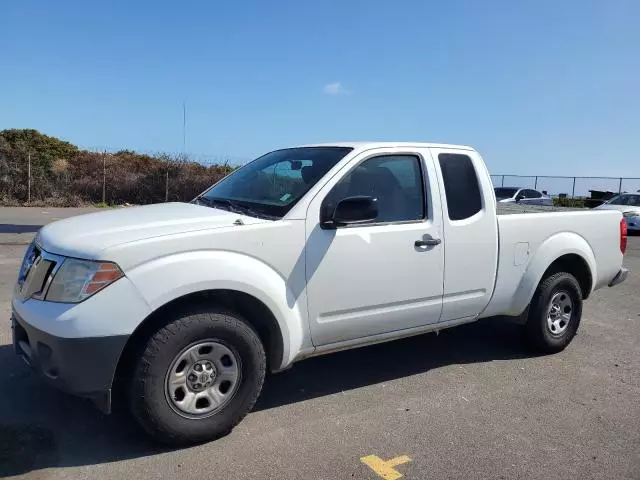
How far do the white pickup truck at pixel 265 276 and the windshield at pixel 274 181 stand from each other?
18 millimetres

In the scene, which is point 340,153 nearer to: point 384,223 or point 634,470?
point 384,223

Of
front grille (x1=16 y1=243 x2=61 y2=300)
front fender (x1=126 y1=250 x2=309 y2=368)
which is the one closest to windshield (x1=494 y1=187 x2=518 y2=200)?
front fender (x1=126 y1=250 x2=309 y2=368)

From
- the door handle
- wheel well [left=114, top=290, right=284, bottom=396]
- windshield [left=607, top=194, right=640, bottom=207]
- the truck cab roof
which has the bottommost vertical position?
wheel well [left=114, top=290, right=284, bottom=396]

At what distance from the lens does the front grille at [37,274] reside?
3.38m

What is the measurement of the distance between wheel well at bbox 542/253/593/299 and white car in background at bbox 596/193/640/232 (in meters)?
14.1

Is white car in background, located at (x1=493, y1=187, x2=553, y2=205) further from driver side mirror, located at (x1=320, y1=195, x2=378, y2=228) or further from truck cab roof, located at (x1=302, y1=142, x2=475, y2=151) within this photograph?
driver side mirror, located at (x1=320, y1=195, x2=378, y2=228)

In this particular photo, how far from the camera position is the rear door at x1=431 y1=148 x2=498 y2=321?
459 centimetres

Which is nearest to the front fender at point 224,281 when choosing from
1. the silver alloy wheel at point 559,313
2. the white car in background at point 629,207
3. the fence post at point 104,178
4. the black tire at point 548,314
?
the black tire at point 548,314

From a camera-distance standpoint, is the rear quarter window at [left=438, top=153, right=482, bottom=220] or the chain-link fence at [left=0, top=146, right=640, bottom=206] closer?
the rear quarter window at [left=438, top=153, right=482, bottom=220]

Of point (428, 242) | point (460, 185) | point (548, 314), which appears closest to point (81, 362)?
point (428, 242)

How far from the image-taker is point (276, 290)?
371 centimetres

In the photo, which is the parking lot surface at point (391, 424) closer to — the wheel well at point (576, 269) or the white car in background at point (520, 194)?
the wheel well at point (576, 269)

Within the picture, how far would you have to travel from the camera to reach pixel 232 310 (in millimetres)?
3666

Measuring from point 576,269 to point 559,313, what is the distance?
1.80 ft
